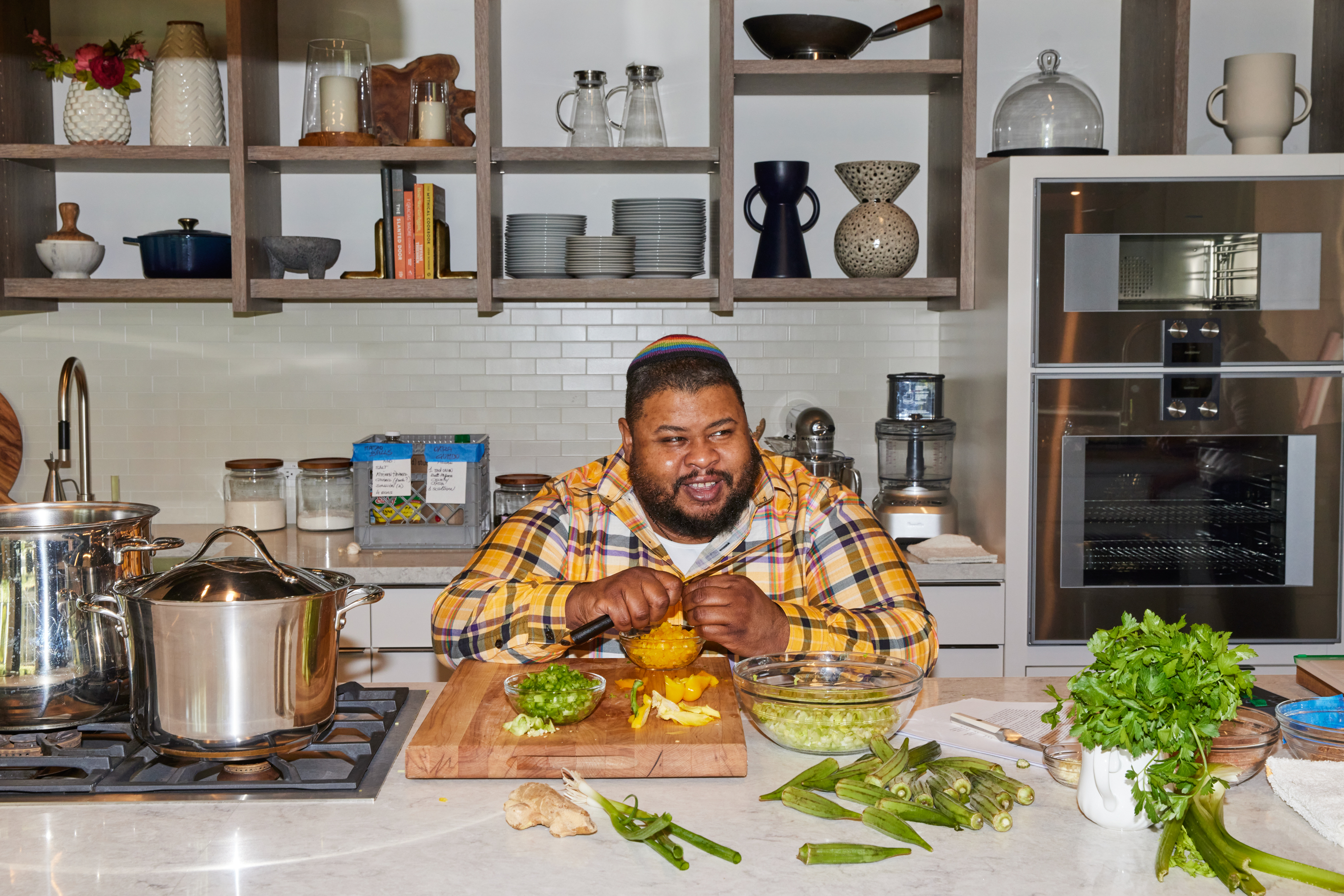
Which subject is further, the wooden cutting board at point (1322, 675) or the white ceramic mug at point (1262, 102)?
the white ceramic mug at point (1262, 102)

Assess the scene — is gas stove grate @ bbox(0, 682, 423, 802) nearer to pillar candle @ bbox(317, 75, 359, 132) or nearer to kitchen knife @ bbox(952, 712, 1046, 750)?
kitchen knife @ bbox(952, 712, 1046, 750)

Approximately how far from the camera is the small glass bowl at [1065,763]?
142cm

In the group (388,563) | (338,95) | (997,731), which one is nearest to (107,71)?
(338,95)

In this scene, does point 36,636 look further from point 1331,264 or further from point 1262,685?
point 1331,264

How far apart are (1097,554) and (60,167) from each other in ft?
10.6

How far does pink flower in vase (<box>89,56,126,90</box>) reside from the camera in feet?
10.9

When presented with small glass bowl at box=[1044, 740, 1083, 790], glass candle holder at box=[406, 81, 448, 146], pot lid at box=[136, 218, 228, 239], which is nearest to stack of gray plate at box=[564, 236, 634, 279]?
glass candle holder at box=[406, 81, 448, 146]

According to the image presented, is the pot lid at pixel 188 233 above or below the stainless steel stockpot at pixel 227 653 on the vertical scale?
above

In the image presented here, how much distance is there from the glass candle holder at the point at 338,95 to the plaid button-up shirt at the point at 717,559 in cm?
150

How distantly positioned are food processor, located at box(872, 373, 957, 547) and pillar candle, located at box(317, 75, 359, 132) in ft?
5.78

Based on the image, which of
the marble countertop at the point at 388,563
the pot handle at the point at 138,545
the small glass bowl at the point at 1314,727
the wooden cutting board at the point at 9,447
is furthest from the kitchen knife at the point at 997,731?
the wooden cutting board at the point at 9,447

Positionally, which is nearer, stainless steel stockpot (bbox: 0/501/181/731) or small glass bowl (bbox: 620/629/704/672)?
stainless steel stockpot (bbox: 0/501/181/731)

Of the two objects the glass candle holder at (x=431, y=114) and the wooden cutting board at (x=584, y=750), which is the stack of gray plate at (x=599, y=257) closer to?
the glass candle holder at (x=431, y=114)

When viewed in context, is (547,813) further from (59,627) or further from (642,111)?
(642,111)
